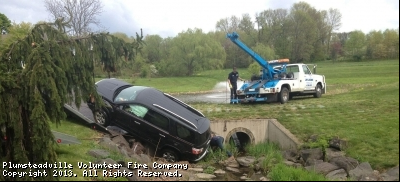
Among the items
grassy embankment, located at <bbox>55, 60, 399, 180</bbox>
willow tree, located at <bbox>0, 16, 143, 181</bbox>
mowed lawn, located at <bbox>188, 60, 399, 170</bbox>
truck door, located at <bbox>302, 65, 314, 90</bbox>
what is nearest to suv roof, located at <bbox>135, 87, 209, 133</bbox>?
grassy embankment, located at <bbox>55, 60, 399, 180</bbox>

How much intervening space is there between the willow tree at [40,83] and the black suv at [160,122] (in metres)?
3.09

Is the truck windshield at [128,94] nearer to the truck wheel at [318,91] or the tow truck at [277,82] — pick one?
the tow truck at [277,82]

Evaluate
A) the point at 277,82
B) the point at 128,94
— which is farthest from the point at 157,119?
the point at 277,82

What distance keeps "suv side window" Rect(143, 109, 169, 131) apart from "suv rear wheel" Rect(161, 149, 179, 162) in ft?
2.10

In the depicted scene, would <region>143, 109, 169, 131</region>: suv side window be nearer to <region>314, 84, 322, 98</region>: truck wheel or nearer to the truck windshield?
the truck windshield

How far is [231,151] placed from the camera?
44.1ft

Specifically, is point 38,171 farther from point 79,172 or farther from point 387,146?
point 387,146

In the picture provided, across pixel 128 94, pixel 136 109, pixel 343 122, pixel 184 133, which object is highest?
pixel 128 94

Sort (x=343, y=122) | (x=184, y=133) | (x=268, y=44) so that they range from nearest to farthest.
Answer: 1. (x=184, y=133)
2. (x=343, y=122)
3. (x=268, y=44)

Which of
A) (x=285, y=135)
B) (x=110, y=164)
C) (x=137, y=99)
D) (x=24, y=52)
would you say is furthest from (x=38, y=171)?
(x=285, y=135)

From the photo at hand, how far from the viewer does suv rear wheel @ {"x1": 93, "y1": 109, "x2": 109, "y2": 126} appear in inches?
452

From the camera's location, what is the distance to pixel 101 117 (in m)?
11.6

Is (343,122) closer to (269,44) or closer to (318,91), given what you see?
(318,91)

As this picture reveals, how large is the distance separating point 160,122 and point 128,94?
1564mm
